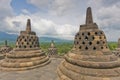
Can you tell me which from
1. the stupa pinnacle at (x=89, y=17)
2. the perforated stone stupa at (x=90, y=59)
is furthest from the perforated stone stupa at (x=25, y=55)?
the stupa pinnacle at (x=89, y=17)

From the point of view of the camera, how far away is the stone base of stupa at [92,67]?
686cm

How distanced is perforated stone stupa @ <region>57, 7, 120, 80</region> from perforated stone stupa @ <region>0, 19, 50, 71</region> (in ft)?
15.8

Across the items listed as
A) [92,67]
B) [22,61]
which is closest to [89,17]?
[92,67]

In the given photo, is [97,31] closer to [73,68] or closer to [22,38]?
[73,68]

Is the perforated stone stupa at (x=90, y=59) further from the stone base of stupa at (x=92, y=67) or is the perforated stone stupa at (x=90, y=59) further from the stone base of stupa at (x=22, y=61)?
the stone base of stupa at (x=22, y=61)

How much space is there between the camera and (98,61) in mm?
7320

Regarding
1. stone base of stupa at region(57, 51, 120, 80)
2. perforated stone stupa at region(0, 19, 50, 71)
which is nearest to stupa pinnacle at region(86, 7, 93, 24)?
stone base of stupa at region(57, 51, 120, 80)

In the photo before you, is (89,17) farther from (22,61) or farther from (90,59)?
(22,61)

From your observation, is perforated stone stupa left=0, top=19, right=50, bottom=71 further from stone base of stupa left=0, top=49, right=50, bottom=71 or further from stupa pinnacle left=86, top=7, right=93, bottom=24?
stupa pinnacle left=86, top=7, right=93, bottom=24

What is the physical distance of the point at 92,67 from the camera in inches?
282

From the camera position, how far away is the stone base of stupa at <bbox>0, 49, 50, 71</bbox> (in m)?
11.6

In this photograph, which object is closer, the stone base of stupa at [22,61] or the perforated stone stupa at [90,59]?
the perforated stone stupa at [90,59]

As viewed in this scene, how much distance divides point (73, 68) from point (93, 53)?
1.59m

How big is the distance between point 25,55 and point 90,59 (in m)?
7.07
